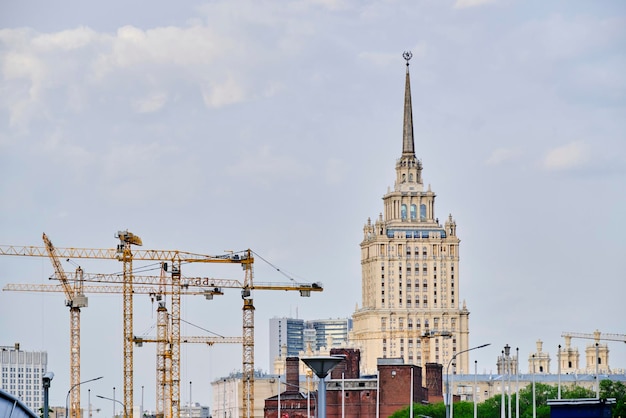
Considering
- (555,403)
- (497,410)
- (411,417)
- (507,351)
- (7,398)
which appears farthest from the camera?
(497,410)

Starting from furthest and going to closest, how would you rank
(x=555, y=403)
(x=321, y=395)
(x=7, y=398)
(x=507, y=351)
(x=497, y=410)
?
(x=497, y=410)
(x=507, y=351)
(x=555, y=403)
(x=321, y=395)
(x=7, y=398)

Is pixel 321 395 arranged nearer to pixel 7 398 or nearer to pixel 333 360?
pixel 333 360

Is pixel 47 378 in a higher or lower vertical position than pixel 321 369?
lower

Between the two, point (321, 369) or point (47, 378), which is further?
point (47, 378)

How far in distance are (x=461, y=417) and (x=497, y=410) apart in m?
4.15

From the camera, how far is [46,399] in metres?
80.8

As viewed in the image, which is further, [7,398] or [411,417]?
[411,417]

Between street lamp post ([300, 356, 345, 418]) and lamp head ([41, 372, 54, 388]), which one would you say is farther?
lamp head ([41, 372, 54, 388])

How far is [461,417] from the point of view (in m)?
200

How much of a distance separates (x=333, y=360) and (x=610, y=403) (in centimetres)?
1661

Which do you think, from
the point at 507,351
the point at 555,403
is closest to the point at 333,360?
the point at 555,403

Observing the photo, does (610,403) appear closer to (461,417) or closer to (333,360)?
(333,360)

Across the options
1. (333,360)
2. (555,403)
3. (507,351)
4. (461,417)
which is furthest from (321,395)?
(461,417)

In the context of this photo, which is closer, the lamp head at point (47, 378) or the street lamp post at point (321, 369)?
the street lamp post at point (321, 369)
